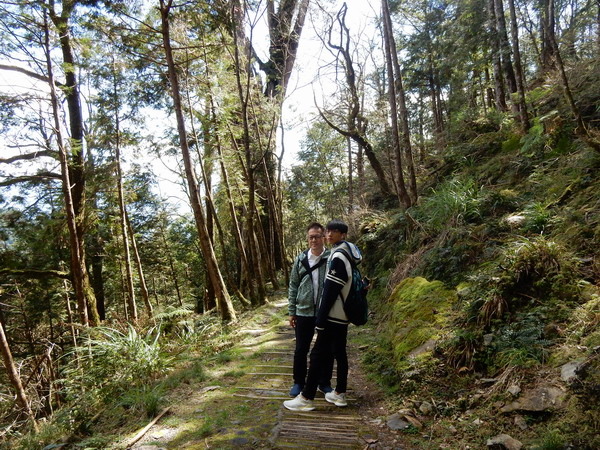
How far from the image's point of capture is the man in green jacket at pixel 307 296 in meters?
3.70

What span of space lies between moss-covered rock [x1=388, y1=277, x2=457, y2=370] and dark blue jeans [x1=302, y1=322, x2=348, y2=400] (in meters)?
0.73

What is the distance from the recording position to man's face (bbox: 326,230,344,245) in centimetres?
364

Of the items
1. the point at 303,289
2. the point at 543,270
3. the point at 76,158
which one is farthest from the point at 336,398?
the point at 76,158

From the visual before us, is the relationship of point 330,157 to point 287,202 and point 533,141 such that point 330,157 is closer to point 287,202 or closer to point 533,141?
point 287,202

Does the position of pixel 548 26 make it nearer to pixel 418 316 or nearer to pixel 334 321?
pixel 418 316

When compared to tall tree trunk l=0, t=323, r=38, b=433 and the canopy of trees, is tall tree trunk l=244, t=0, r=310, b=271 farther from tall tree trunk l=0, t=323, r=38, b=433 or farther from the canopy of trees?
tall tree trunk l=0, t=323, r=38, b=433

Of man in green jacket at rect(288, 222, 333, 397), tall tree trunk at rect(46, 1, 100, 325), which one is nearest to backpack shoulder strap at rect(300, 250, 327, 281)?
man in green jacket at rect(288, 222, 333, 397)

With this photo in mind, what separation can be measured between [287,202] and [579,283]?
22.9 m

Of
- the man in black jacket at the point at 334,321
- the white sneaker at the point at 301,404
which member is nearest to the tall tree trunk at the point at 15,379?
the white sneaker at the point at 301,404

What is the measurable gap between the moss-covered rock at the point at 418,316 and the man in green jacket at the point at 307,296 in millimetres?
1018

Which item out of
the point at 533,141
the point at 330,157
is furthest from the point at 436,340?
the point at 330,157

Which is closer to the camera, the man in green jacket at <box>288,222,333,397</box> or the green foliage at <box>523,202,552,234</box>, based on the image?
the man in green jacket at <box>288,222,333,397</box>

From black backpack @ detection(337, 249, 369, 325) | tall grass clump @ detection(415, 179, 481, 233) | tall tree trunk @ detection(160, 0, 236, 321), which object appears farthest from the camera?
tall tree trunk @ detection(160, 0, 236, 321)

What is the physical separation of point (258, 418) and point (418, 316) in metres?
2.40
